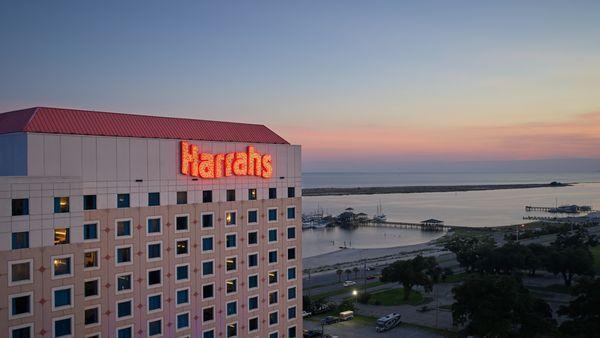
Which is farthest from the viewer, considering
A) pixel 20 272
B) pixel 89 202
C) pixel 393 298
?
pixel 393 298

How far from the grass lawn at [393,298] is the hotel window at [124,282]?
47.1 m

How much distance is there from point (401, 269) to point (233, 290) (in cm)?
3806

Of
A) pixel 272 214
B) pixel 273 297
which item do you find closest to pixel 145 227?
pixel 272 214

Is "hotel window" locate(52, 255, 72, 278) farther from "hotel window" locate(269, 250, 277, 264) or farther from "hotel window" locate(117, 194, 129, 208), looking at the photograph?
"hotel window" locate(269, 250, 277, 264)

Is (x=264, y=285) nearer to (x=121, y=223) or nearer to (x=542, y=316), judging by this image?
(x=121, y=223)

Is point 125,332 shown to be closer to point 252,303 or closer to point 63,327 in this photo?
point 63,327

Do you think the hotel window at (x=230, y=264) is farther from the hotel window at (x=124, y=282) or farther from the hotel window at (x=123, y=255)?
the hotel window at (x=123, y=255)

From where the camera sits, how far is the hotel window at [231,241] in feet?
163

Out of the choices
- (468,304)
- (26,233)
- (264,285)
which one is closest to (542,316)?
(468,304)

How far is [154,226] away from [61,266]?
8938 mm

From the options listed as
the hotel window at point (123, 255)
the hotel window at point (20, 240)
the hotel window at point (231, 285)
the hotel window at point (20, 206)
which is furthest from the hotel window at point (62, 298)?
the hotel window at point (231, 285)

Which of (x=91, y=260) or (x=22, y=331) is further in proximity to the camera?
(x=91, y=260)

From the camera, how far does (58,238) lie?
36875 millimetres

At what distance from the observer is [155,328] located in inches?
1747
